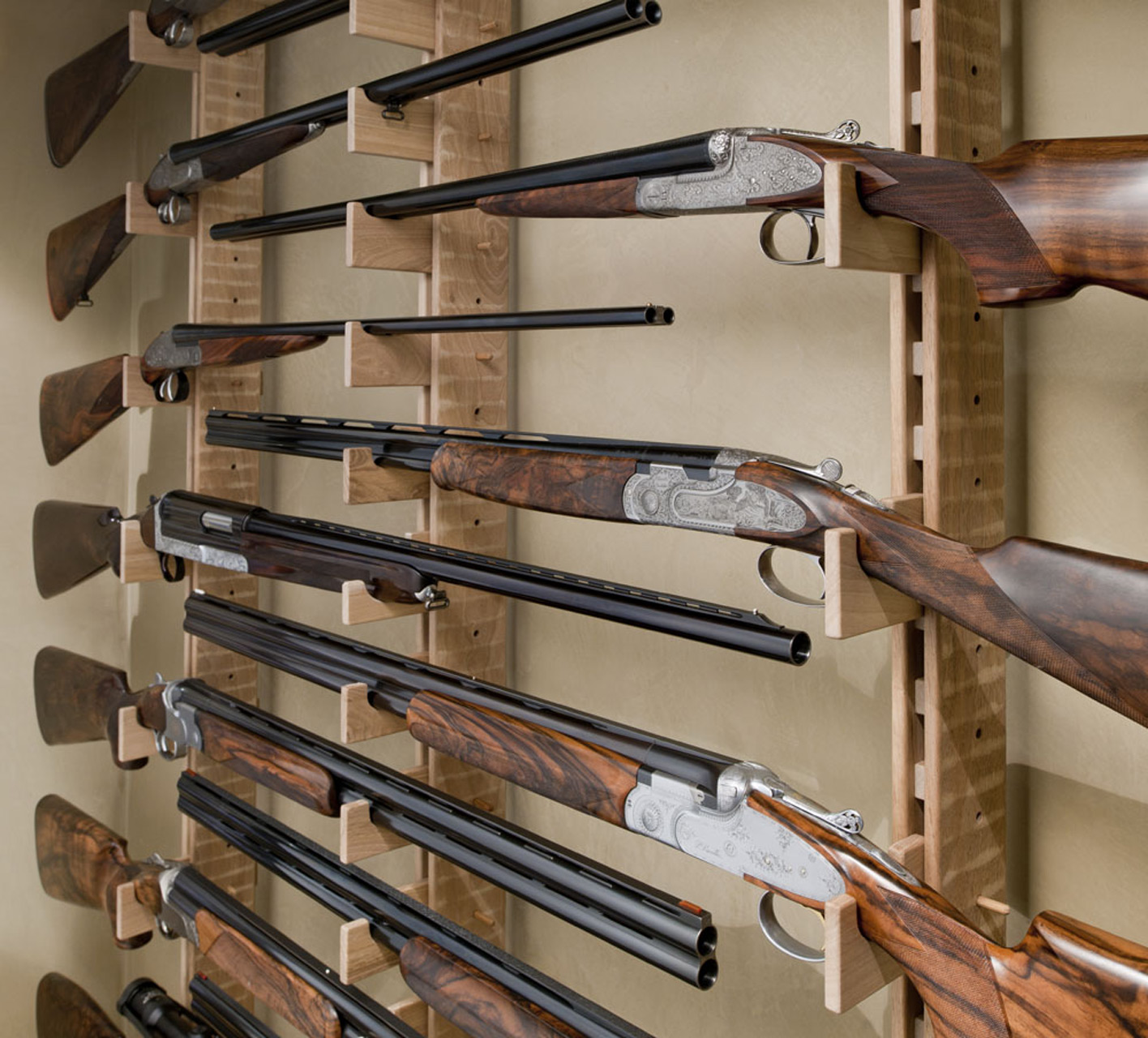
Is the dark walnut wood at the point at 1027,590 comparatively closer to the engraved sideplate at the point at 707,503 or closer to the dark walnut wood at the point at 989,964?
the engraved sideplate at the point at 707,503

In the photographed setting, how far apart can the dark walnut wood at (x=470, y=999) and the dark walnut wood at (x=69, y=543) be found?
122 centimetres

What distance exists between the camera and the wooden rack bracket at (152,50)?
223cm

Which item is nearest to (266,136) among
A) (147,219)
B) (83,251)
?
(147,219)

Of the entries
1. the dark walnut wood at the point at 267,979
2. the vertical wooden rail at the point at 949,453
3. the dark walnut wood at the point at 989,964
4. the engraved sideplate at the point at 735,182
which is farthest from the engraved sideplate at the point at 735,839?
the dark walnut wood at the point at 267,979

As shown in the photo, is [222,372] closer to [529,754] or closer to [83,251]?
[83,251]

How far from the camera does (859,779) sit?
55.7 inches

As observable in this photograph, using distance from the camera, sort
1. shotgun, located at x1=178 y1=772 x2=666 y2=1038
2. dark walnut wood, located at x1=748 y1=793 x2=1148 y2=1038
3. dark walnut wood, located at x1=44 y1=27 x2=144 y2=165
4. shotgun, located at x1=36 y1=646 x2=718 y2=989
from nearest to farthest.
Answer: dark walnut wood, located at x1=748 y1=793 x2=1148 y2=1038 < shotgun, located at x1=36 y1=646 x2=718 y2=989 < shotgun, located at x1=178 y1=772 x2=666 y2=1038 < dark walnut wood, located at x1=44 y1=27 x2=144 y2=165

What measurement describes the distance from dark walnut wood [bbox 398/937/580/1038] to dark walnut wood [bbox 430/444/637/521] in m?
0.63

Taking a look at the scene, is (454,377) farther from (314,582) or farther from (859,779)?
(859,779)

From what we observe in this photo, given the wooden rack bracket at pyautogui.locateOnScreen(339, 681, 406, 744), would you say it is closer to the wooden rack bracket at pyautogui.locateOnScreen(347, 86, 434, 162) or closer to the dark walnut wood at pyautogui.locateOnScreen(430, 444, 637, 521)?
the dark walnut wood at pyautogui.locateOnScreen(430, 444, 637, 521)

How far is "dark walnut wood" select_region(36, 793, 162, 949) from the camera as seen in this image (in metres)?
2.27

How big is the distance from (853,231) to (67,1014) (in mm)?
2412

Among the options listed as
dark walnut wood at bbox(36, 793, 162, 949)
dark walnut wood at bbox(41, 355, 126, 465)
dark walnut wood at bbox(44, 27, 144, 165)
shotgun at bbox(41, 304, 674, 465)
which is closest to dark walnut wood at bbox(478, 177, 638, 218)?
shotgun at bbox(41, 304, 674, 465)

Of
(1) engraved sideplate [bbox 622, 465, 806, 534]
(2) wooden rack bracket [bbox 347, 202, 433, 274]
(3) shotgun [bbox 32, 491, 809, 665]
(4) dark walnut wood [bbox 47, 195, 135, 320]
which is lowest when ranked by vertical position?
(3) shotgun [bbox 32, 491, 809, 665]
